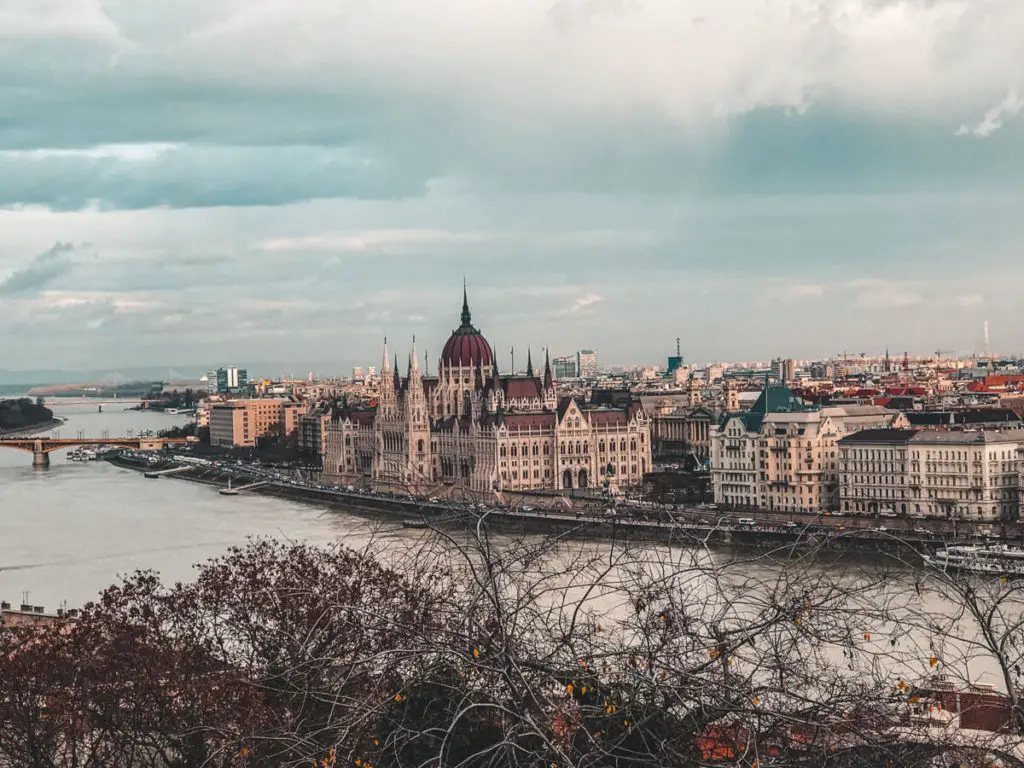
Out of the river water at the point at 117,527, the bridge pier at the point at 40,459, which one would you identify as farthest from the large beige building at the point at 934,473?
the bridge pier at the point at 40,459

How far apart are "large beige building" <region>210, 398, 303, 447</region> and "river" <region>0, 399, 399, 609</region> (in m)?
17.9

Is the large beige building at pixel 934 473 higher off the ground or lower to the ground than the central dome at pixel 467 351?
lower

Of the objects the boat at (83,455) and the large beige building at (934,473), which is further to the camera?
the boat at (83,455)

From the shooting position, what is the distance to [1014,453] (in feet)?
123

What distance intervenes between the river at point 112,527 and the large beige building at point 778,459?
11.4m

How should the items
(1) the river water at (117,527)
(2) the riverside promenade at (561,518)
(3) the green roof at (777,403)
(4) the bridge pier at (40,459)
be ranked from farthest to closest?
(4) the bridge pier at (40,459) → (3) the green roof at (777,403) → (1) the river water at (117,527) → (2) the riverside promenade at (561,518)

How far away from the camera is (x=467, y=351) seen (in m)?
59.6

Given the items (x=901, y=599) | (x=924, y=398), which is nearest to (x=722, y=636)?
(x=901, y=599)

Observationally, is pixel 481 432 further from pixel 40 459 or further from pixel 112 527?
pixel 40 459

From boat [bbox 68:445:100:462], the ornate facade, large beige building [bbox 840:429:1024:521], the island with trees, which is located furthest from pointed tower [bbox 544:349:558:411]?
the island with trees

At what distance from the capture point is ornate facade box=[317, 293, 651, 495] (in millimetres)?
51406

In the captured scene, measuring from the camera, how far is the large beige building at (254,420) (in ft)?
285

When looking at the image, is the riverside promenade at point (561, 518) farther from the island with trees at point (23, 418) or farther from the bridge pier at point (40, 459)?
the island with trees at point (23, 418)

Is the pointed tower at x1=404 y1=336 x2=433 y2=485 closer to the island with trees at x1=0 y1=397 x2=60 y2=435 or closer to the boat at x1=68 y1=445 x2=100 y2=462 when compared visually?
the boat at x1=68 y1=445 x2=100 y2=462
